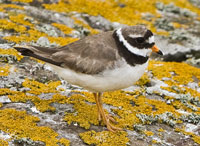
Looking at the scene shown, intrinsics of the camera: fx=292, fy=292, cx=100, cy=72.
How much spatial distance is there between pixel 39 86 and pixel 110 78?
9.11 ft

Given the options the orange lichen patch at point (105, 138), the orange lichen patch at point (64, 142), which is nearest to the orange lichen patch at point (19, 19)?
the orange lichen patch at point (105, 138)

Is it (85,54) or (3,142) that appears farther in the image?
(85,54)

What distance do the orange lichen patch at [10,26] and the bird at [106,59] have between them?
3966 mm

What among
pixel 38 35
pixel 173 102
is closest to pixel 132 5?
pixel 38 35

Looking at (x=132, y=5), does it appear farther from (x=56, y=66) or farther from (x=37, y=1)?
(x=56, y=66)

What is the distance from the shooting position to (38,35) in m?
11.1

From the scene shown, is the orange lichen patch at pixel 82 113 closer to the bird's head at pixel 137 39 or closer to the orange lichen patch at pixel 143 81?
the bird's head at pixel 137 39

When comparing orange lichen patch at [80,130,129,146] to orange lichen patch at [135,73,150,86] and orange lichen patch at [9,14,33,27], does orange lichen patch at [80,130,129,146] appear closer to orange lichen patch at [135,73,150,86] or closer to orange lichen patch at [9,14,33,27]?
orange lichen patch at [135,73,150,86]

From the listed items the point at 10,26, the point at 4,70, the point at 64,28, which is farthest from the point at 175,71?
the point at 10,26

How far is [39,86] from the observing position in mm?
8602

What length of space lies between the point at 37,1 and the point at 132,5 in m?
5.08

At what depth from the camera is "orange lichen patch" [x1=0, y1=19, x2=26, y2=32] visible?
1087 cm

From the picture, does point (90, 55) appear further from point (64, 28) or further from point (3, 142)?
point (64, 28)

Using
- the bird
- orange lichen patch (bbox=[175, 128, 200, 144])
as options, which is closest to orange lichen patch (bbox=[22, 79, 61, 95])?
the bird
